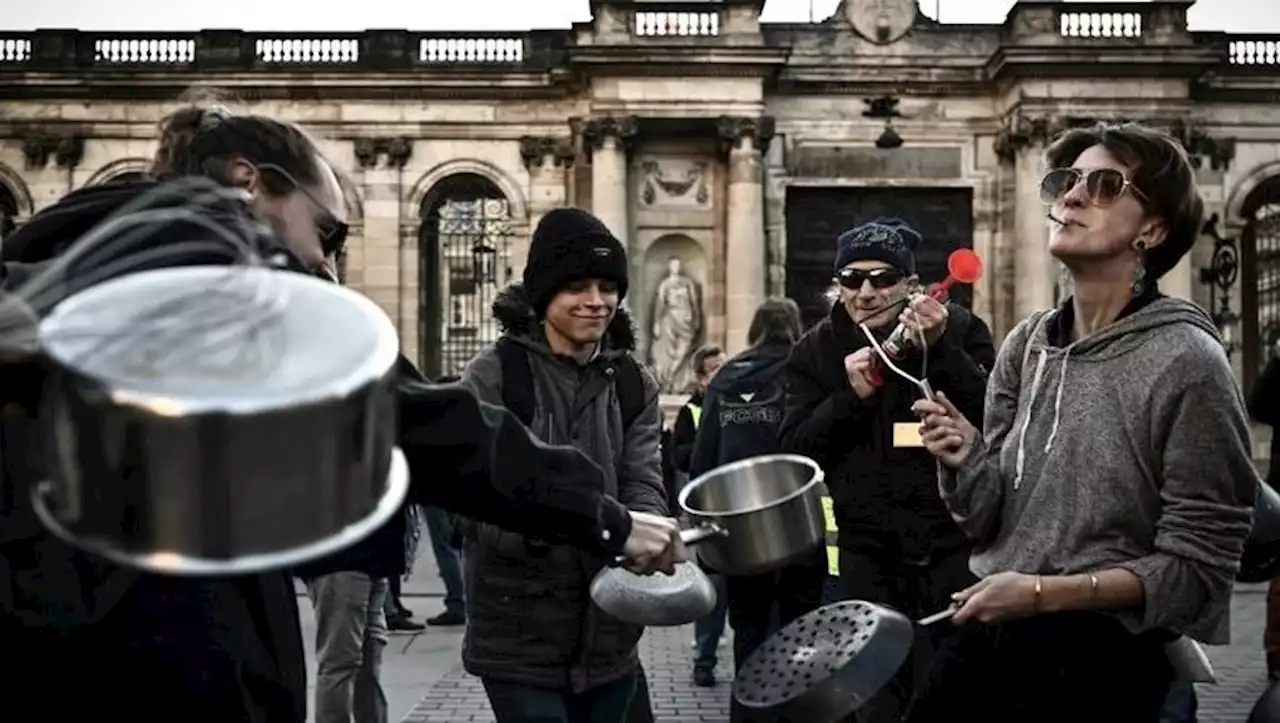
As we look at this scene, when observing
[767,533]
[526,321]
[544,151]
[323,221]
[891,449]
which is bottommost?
[767,533]

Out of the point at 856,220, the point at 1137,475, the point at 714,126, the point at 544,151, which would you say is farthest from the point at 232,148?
the point at 544,151

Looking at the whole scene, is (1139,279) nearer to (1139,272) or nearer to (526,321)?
(1139,272)

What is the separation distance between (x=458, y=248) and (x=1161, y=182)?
23.2m

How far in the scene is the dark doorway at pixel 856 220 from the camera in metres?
23.2

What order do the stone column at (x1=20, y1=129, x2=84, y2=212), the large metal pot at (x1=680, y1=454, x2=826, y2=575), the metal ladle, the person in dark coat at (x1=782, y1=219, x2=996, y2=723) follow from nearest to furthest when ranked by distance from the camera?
1. the large metal pot at (x1=680, y1=454, x2=826, y2=575)
2. the metal ladle
3. the person in dark coat at (x1=782, y1=219, x2=996, y2=723)
4. the stone column at (x1=20, y1=129, x2=84, y2=212)

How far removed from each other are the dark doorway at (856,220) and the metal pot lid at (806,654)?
20.2 m

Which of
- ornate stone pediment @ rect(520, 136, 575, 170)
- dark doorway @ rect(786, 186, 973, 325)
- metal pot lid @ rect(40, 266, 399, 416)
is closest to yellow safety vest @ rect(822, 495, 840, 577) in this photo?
metal pot lid @ rect(40, 266, 399, 416)

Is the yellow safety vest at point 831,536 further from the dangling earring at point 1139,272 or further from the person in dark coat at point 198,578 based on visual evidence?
the person in dark coat at point 198,578

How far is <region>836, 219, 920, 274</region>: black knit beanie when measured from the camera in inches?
202

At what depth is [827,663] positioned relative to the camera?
290cm

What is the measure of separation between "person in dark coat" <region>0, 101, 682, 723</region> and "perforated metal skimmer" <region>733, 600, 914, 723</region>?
2.17ft

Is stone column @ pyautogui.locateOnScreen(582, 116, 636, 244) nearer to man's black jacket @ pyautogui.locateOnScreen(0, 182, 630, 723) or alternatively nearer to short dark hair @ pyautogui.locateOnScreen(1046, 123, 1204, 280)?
short dark hair @ pyautogui.locateOnScreen(1046, 123, 1204, 280)

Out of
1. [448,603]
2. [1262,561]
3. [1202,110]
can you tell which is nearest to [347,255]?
[448,603]

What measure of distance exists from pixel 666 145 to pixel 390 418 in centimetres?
2169
